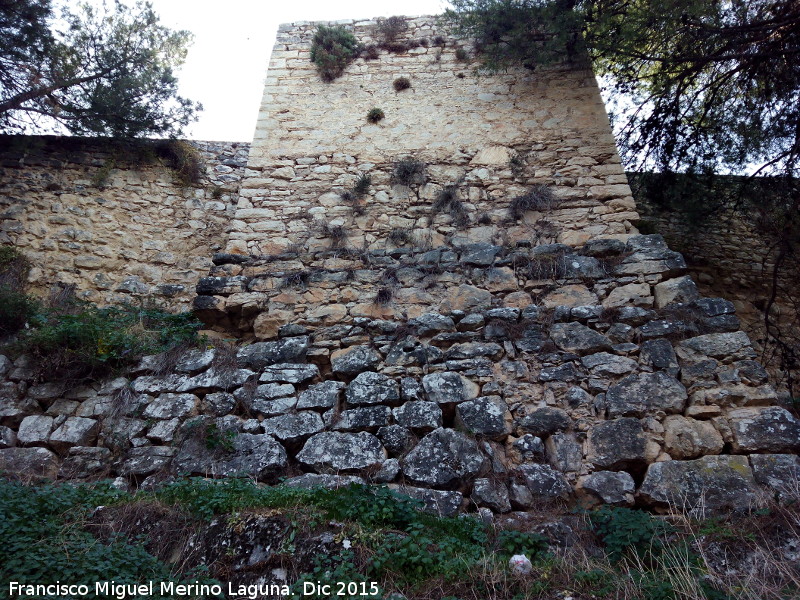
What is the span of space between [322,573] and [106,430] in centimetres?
239

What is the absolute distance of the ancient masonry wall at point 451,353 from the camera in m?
3.86

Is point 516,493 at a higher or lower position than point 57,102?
lower

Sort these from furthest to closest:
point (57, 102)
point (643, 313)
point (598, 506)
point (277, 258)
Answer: point (57, 102)
point (277, 258)
point (643, 313)
point (598, 506)

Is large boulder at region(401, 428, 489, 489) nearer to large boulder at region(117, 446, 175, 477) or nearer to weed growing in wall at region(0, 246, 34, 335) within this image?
large boulder at region(117, 446, 175, 477)

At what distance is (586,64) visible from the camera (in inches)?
257

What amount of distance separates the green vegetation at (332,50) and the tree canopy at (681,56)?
1294 millimetres

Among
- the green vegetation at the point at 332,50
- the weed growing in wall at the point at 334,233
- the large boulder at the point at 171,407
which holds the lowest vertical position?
the large boulder at the point at 171,407

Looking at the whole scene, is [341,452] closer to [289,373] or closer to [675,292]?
[289,373]

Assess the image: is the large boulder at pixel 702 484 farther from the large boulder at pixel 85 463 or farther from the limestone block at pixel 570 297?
the large boulder at pixel 85 463

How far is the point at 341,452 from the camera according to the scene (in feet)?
13.2

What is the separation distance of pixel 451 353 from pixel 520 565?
185 cm

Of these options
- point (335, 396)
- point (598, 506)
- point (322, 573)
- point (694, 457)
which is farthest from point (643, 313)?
point (322, 573)

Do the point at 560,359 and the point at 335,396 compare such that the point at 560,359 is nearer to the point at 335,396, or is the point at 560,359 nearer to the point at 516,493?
the point at 516,493

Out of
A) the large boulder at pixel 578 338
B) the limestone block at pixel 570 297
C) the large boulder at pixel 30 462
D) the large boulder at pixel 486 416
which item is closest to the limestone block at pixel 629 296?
the limestone block at pixel 570 297
